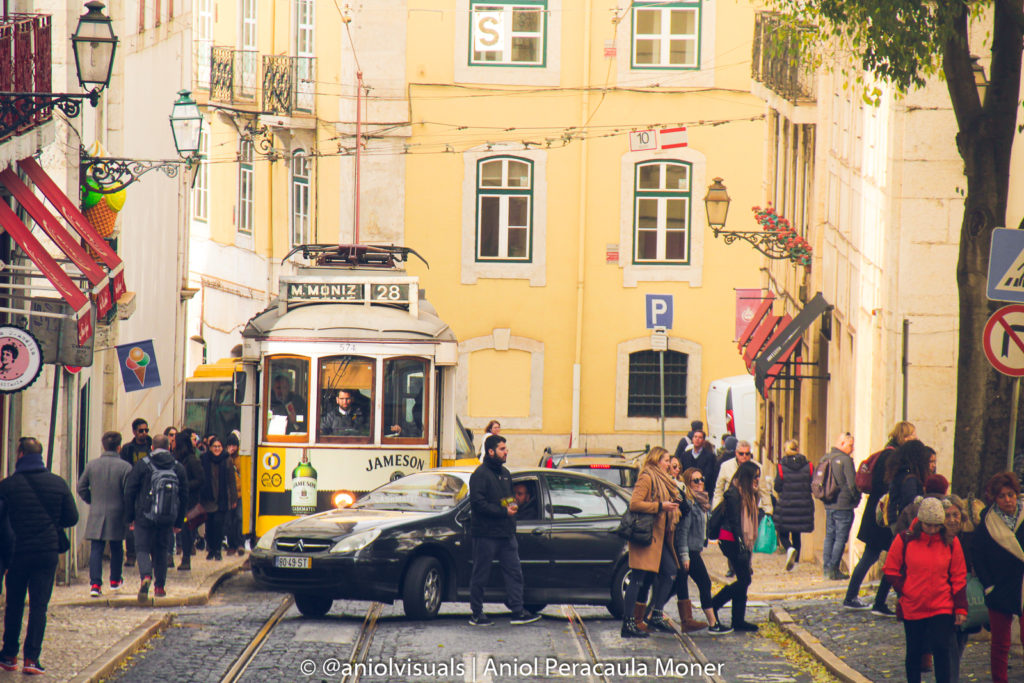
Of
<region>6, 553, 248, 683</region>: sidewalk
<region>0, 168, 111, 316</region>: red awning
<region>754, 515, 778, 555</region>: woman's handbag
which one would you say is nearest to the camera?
<region>6, 553, 248, 683</region>: sidewalk

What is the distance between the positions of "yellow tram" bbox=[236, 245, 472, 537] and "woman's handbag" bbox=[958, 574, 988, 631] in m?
8.63

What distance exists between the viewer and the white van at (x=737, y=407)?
33562 millimetres

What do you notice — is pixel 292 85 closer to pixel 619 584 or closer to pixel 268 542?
pixel 268 542

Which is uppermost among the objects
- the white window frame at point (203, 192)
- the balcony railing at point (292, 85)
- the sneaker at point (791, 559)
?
the balcony railing at point (292, 85)

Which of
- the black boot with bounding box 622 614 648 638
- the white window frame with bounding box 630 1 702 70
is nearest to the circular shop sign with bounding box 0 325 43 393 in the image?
the black boot with bounding box 622 614 648 638

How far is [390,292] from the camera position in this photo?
68.9 feet

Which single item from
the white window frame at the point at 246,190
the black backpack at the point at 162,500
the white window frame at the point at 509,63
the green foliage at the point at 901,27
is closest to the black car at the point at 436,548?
the black backpack at the point at 162,500

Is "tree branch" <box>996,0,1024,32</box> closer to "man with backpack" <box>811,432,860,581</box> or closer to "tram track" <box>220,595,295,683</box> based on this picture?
"man with backpack" <box>811,432,860,581</box>

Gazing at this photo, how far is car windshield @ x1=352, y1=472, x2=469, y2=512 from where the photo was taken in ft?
53.5

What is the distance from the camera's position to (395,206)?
36.2 meters

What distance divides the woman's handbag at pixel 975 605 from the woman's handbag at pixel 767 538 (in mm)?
9061

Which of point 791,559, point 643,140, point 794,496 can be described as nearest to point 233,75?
point 643,140

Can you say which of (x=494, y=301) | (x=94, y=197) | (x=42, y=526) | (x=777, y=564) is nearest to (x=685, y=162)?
(x=494, y=301)

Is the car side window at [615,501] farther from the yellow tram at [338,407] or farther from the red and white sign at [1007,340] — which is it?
the red and white sign at [1007,340]
